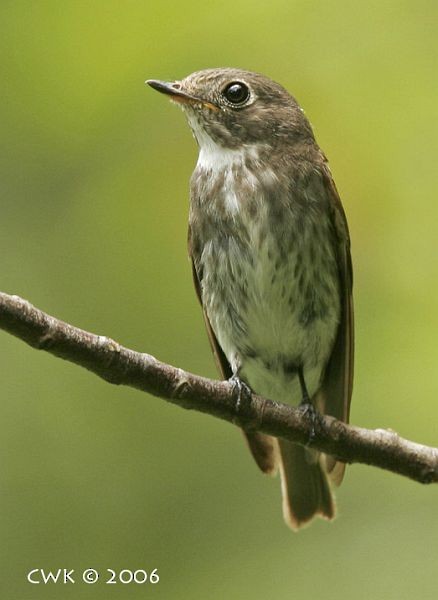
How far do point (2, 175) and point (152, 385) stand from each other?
7.63ft

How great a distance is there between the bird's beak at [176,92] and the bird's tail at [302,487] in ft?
5.94

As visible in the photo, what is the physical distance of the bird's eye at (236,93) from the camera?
555cm

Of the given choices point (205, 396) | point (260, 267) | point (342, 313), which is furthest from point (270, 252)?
point (205, 396)

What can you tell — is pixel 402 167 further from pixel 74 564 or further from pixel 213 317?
pixel 74 564

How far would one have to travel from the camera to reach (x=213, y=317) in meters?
5.64

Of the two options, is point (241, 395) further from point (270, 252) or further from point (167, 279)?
point (167, 279)

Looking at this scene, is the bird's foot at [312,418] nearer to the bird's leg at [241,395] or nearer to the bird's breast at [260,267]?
the bird's leg at [241,395]

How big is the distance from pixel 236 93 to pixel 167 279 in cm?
105

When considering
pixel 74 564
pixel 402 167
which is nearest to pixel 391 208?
pixel 402 167

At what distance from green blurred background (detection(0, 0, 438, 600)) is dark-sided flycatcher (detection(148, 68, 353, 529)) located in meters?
0.20

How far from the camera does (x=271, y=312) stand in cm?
542

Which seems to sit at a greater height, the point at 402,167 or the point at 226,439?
the point at 402,167

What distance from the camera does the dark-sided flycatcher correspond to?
536 cm

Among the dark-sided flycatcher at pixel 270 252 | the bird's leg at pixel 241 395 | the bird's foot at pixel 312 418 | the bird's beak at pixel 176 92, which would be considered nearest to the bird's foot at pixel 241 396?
the bird's leg at pixel 241 395
